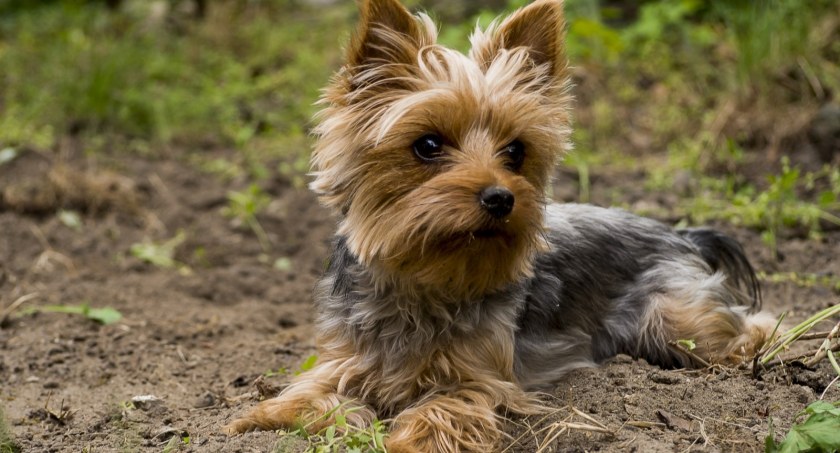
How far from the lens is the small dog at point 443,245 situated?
371 centimetres

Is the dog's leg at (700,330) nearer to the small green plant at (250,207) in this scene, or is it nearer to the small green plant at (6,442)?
the small green plant at (6,442)

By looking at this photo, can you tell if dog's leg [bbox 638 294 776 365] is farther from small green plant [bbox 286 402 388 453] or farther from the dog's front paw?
the dog's front paw

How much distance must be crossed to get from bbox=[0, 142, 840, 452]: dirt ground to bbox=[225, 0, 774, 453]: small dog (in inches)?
10.0

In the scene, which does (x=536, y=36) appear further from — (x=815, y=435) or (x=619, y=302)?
(x=815, y=435)

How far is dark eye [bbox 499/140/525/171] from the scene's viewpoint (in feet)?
12.8

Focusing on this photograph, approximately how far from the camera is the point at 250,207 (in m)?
7.45

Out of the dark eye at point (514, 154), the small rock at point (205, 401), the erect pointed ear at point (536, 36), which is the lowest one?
the small rock at point (205, 401)

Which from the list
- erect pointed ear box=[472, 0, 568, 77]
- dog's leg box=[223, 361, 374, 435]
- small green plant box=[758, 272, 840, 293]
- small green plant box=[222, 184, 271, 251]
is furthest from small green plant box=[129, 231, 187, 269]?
small green plant box=[758, 272, 840, 293]

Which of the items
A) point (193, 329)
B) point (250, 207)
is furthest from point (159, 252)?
point (193, 329)

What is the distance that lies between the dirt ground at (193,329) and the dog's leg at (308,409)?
169mm

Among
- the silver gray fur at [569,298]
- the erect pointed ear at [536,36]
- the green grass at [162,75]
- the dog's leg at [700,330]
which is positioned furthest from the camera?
the green grass at [162,75]

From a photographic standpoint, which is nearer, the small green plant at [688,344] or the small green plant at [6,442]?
the small green plant at [6,442]

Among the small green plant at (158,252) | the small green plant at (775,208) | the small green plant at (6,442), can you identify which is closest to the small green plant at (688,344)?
the small green plant at (775,208)

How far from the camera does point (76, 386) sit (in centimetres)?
488
